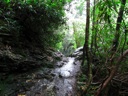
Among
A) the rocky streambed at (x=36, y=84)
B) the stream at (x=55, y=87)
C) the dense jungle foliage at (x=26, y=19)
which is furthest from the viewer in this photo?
the dense jungle foliage at (x=26, y=19)

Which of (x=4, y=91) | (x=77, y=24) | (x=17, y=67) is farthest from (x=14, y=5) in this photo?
(x=77, y=24)

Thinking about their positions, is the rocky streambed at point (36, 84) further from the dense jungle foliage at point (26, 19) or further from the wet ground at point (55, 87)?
the dense jungle foliage at point (26, 19)

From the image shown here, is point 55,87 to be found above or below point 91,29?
below

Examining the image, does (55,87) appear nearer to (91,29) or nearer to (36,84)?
(36,84)

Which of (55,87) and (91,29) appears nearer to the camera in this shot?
(55,87)

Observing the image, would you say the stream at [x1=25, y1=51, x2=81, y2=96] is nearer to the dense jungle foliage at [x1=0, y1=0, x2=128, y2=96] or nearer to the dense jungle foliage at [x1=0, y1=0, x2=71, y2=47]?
the dense jungle foliage at [x1=0, y1=0, x2=128, y2=96]

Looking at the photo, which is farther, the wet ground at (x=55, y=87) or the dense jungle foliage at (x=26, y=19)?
the dense jungle foliage at (x=26, y=19)

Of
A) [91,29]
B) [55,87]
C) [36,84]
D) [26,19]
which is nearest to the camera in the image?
[36,84]

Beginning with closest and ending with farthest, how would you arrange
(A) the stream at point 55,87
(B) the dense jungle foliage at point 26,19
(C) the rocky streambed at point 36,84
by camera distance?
(C) the rocky streambed at point 36,84 < (A) the stream at point 55,87 < (B) the dense jungle foliage at point 26,19

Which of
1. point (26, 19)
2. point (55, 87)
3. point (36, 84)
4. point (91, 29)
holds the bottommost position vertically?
point (55, 87)

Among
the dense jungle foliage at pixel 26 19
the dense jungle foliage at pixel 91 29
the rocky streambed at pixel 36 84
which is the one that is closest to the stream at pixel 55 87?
the rocky streambed at pixel 36 84

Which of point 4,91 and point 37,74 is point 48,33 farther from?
point 4,91

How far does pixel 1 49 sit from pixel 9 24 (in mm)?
1235

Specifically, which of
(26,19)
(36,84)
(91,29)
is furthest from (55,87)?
(26,19)
